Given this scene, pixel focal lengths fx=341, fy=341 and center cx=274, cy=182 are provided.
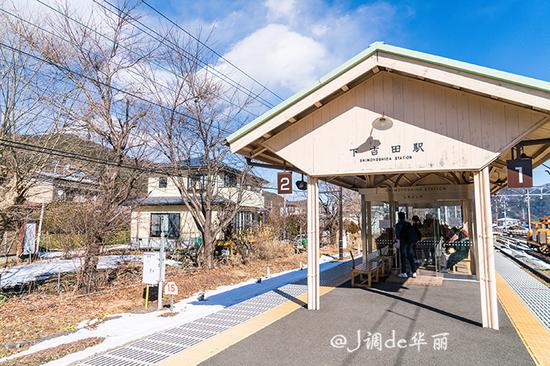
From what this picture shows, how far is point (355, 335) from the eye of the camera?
5141mm

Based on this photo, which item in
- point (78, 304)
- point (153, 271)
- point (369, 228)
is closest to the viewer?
point (153, 271)

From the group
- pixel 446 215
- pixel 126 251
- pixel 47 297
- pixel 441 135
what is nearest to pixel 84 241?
pixel 47 297

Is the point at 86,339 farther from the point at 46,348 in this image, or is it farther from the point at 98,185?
the point at 98,185

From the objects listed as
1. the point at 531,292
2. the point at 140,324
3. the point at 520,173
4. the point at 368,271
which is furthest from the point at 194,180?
the point at 531,292

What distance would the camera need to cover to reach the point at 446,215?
11805 millimetres

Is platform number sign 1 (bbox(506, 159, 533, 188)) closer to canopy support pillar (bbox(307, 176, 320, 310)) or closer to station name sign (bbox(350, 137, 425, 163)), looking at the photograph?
station name sign (bbox(350, 137, 425, 163))

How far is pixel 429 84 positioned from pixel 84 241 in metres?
9.40

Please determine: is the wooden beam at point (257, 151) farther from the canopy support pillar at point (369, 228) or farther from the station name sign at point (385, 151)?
the canopy support pillar at point (369, 228)

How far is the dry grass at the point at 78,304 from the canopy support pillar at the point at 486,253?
6972 mm

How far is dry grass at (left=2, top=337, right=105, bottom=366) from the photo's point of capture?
4.71 meters

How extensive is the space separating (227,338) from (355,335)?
193 centimetres

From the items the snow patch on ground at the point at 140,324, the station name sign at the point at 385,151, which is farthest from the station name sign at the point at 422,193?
the station name sign at the point at 385,151

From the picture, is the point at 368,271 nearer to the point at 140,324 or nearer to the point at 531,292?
the point at 531,292

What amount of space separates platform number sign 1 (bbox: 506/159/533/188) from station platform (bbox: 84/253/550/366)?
7.32ft
